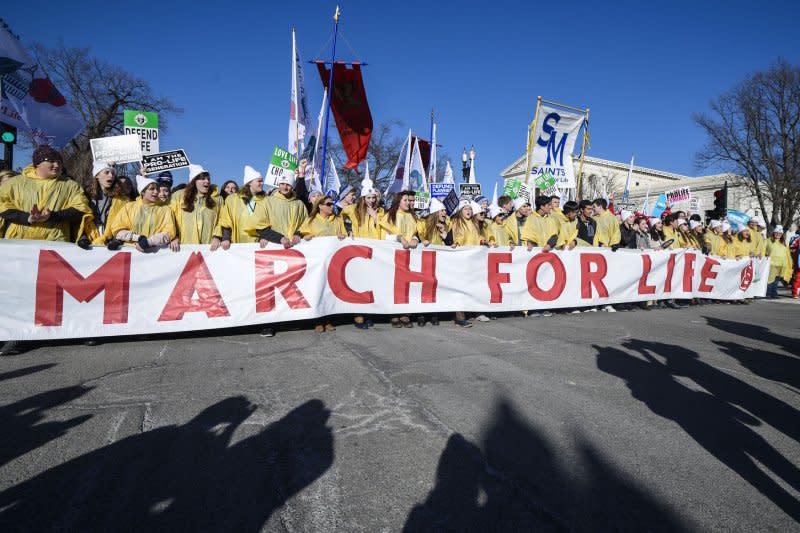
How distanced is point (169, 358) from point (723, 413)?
15.6ft

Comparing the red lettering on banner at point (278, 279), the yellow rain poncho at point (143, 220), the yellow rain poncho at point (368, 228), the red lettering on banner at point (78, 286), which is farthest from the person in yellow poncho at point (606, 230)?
the red lettering on banner at point (78, 286)

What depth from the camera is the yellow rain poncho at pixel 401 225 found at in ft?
20.9

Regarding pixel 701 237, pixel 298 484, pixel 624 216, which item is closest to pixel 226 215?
pixel 298 484

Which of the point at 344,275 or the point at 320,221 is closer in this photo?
the point at 344,275

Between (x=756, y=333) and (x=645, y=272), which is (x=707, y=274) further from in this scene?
(x=756, y=333)

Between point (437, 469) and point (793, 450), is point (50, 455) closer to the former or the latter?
point (437, 469)

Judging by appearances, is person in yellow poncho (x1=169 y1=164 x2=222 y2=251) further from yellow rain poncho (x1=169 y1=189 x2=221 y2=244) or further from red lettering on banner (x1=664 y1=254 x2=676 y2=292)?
red lettering on banner (x1=664 y1=254 x2=676 y2=292)

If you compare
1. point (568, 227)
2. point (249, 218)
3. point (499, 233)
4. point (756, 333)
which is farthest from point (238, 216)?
point (756, 333)

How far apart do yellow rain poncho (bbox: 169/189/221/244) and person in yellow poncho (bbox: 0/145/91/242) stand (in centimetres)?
95

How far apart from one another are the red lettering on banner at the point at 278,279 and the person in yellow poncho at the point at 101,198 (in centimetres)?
174

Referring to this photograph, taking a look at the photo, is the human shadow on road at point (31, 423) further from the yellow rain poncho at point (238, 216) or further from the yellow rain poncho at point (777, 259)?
the yellow rain poncho at point (777, 259)

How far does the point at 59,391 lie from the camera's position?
131 inches

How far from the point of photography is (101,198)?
20.2 feet

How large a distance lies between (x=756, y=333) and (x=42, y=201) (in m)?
9.51
